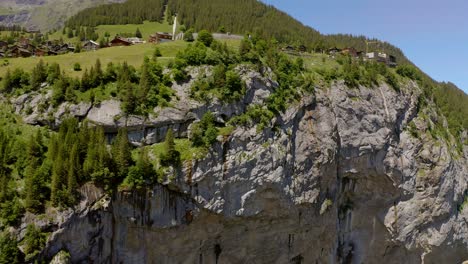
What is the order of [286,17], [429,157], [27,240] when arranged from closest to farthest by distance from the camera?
[27,240] < [429,157] < [286,17]

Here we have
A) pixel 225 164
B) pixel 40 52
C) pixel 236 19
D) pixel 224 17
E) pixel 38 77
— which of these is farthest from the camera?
pixel 224 17

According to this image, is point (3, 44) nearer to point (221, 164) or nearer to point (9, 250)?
point (221, 164)

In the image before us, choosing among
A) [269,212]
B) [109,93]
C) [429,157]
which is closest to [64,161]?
[109,93]

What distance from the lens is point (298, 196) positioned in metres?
51.5

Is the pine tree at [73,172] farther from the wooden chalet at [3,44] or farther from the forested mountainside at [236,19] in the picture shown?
the forested mountainside at [236,19]

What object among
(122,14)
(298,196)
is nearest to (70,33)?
(122,14)

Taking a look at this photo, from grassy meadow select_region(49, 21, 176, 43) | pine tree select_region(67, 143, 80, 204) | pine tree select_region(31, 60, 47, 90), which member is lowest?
pine tree select_region(67, 143, 80, 204)

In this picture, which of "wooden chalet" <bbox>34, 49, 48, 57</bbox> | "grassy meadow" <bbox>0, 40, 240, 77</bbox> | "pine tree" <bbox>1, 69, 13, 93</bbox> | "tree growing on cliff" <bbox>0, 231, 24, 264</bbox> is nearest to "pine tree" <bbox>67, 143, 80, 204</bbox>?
"tree growing on cliff" <bbox>0, 231, 24, 264</bbox>

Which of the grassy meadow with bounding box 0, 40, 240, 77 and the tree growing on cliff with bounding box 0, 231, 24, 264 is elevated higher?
the grassy meadow with bounding box 0, 40, 240, 77

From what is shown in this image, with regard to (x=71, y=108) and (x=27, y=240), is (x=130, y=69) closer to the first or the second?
(x=71, y=108)

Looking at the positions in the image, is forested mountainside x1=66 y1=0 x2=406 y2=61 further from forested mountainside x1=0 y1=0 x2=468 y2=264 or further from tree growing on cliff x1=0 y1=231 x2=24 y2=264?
tree growing on cliff x1=0 y1=231 x2=24 y2=264

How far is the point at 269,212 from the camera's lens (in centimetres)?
4953

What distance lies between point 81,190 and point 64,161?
2.92 meters

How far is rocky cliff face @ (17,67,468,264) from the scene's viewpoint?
4166 centimetres
